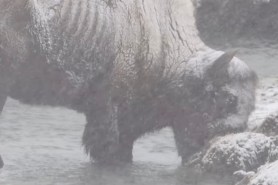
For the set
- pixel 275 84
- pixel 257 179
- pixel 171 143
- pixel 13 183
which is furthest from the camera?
pixel 275 84

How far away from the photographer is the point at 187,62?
9.27 metres

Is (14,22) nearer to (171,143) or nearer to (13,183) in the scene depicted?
(13,183)

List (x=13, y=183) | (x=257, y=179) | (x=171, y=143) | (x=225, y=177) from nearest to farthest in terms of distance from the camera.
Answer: (x=257, y=179), (x=13, y=183), (x=225, y=177), (x=171, y=143)

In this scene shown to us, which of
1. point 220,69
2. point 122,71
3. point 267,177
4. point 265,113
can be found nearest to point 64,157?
point 122,71

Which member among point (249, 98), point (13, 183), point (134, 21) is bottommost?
point (13, 183)

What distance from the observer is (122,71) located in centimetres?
888

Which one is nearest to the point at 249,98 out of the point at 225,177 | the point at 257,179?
the point at 225,177

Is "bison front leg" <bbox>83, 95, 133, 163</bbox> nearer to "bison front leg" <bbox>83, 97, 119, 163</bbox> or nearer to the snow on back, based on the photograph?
"bison front leg" <bbox>83, 97, 119, 163</bbox>

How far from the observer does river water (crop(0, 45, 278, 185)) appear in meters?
8.49

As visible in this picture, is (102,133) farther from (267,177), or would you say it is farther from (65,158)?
(267,177)

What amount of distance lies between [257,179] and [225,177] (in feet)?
7.32

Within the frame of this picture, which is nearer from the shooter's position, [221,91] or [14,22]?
[14,22]

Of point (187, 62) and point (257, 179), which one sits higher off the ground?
point (187, 62)

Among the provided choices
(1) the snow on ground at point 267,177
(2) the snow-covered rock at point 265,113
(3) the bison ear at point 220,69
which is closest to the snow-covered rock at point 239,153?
(2) the snow-covered rock at point 265,113
